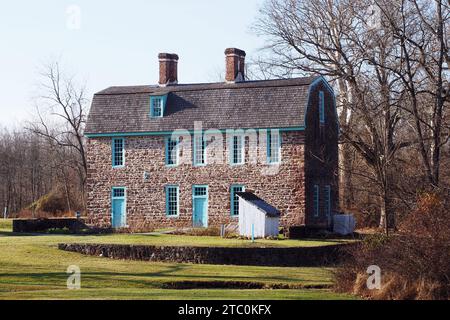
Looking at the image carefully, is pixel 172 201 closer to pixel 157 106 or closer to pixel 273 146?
pixel 157 106

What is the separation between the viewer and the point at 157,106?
4653 centimetres

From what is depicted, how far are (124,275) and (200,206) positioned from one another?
16.9 meters

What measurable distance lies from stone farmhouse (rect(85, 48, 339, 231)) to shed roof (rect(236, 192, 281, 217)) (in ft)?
9.16

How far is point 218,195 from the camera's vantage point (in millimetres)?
44562

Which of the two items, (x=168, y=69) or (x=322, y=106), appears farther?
(x=168, y=69)

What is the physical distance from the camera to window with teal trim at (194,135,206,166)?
45.2 metres

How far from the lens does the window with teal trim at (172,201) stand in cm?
4550

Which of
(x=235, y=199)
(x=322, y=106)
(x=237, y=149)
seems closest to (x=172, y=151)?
(x=237, y=149)

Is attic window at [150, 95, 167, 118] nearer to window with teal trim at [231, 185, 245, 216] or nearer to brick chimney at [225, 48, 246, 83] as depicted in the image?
brick chimney at [225, 48, 246, 83]

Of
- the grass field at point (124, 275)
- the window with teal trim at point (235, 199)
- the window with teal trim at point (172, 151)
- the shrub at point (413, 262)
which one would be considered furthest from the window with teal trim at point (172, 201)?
the shrub at point (413, 262)

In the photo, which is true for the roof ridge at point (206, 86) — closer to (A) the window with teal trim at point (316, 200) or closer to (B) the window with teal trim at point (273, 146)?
(B) the window with teal trim at point (273, 146)

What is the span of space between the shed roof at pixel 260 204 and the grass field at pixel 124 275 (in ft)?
7.20

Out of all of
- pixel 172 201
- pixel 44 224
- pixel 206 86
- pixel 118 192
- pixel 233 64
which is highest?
pixel 233 64
